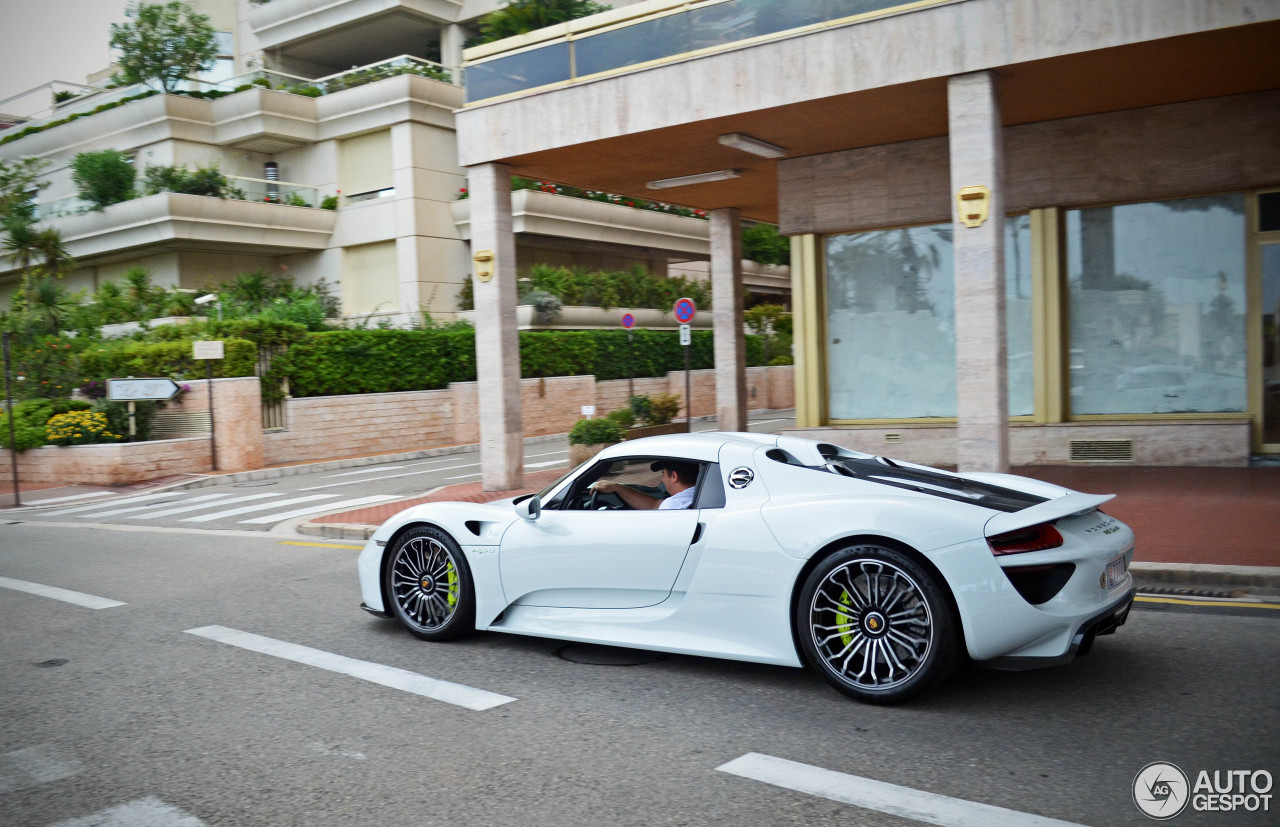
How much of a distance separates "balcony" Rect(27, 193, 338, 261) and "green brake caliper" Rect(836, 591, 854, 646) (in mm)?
29476

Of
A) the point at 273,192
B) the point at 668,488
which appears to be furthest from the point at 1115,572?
the point at 273,192

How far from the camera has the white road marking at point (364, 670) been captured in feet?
16.6

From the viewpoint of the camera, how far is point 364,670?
5.66m

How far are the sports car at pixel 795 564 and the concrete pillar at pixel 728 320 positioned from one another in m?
13.5

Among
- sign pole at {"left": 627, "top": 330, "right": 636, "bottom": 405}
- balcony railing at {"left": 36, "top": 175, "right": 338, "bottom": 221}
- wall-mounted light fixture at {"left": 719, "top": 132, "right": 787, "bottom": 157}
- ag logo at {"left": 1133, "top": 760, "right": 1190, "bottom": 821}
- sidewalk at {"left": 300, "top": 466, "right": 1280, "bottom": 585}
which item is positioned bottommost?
ag logo at {"left": 1133, "top": 760, "right": 1190, "bottom": 821}

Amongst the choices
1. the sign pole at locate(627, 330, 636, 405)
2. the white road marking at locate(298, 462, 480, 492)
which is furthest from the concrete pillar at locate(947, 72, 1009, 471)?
the sign pole at locate(627, 330, 636, 405)

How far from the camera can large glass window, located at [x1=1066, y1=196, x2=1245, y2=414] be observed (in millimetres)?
12938

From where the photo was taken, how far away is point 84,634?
6.87 metres

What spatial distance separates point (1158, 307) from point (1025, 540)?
1053 centimetres

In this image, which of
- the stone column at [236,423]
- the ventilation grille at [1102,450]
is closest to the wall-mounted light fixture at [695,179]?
the ventilation grille at [1102,450]

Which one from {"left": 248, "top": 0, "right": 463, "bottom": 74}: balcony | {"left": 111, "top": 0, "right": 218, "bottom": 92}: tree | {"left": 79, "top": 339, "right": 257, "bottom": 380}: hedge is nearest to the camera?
{"left": 79, "top": 339, "right": 257, "bottom": 380}: hedge

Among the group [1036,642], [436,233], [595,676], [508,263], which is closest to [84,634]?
[595,676]

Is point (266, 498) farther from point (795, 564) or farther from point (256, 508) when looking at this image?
point (795, 564)

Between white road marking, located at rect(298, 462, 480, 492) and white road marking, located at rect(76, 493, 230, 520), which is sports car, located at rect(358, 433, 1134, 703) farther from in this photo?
white road marking, located at rect(298, 462, 480, 492)
